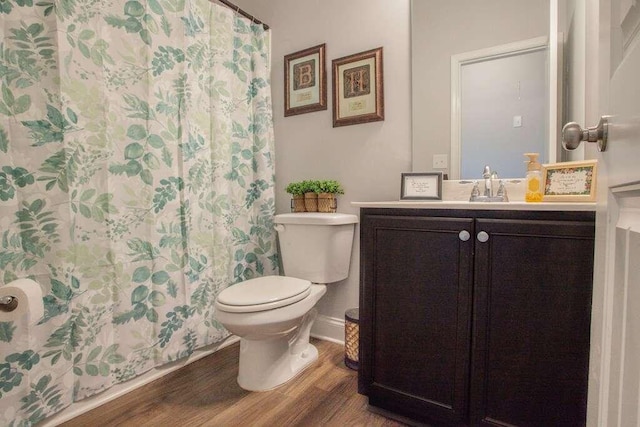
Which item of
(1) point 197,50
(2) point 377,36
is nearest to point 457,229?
(2) point 377,36

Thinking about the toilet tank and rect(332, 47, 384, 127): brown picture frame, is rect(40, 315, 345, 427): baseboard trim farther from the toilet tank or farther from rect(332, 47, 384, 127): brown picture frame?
rect(332, 47, 384, 127): brown picture frame

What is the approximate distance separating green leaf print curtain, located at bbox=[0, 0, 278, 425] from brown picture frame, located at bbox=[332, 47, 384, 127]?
0.57 meters

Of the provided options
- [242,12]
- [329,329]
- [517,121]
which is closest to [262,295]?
[329,329]

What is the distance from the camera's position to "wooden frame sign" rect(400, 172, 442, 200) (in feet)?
4.88

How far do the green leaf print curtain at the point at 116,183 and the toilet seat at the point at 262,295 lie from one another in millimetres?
364

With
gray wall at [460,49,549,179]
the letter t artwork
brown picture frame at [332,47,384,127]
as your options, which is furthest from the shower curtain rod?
gray wall at [460,49,549,179]

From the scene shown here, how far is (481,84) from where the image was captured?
1446mm

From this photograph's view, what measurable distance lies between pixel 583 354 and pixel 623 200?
734 millimetres

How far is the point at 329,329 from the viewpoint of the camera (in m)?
1.96

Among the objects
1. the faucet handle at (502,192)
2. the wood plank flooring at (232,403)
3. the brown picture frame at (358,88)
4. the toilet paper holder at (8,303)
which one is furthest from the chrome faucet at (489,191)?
the toilet paper holder at (8,303)

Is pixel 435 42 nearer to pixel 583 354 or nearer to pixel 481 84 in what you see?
pixel 481 84

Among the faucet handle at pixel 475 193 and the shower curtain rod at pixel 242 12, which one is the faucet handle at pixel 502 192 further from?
the shower curtain rod at pixel 242 12

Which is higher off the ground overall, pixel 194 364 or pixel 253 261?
pixel 253 261

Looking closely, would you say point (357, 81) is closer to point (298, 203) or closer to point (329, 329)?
point (298, 203)
